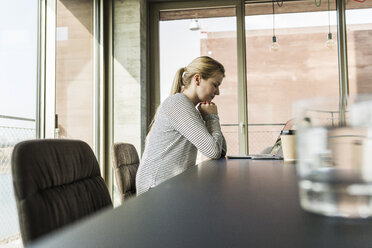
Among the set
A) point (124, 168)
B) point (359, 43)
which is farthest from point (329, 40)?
point (124, 168)

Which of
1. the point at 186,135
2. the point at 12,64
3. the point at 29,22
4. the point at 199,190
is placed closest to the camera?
the point at 199,190

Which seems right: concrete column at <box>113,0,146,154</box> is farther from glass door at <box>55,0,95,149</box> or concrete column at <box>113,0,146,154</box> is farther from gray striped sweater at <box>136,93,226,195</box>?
gray striped sweater at <box>136,93,226,195</box>

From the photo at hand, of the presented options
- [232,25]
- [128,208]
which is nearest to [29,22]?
[232,25]

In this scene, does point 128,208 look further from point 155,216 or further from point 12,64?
point 12,64

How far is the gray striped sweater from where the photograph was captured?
5.47 feet

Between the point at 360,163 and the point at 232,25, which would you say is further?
the point at 232,25

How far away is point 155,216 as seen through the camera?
40 cm

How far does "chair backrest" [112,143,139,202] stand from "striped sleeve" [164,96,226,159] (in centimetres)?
36

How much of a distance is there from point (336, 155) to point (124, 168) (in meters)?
1.59

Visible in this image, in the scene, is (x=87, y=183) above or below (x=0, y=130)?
below

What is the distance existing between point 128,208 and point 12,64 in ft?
8.11

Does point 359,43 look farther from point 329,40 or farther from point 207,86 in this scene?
point 207,86

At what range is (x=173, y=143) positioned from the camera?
1733 millimetres

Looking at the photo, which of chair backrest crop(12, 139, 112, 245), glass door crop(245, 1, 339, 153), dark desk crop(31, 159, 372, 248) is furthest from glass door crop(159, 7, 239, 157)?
dark desk crop(31, 159, 372, 248)
